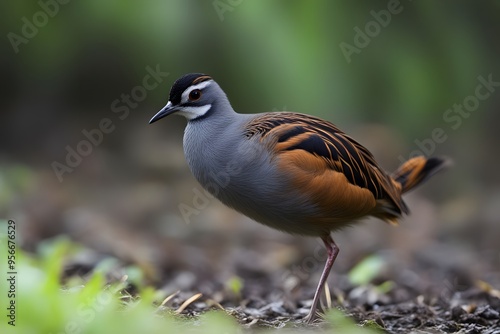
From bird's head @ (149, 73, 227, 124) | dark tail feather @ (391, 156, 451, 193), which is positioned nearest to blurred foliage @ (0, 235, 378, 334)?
bird's head @ (149, 73, 227, 124)

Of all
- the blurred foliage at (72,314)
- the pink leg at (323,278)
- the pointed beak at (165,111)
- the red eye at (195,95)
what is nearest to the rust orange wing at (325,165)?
the pink leg at (323,278)

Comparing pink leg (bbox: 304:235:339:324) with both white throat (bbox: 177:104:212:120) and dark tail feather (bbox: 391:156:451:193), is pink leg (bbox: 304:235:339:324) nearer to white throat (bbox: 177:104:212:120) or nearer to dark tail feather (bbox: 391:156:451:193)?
dark tail feather (bbox: 391:156:451:193)

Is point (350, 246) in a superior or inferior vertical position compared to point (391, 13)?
inferior

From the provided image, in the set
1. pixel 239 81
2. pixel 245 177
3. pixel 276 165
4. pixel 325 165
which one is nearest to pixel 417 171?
pixel 325 165

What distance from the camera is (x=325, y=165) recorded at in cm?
574

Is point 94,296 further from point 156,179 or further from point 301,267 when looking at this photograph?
point 156,179

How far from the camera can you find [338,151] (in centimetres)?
591

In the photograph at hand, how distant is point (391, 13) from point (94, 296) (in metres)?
8.23

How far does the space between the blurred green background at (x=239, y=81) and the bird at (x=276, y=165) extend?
471 centimetres

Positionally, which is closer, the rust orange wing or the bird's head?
the rust orange wing

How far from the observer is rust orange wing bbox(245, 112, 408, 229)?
18.5 ft

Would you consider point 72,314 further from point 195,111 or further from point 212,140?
point 195,111

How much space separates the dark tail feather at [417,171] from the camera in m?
6.88

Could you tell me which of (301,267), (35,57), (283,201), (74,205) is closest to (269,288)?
(301,267)
